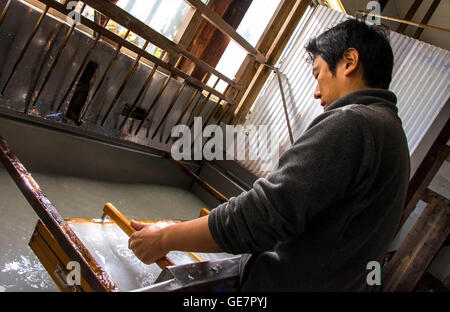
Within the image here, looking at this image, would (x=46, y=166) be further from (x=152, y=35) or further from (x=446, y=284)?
(x=446, y=284)

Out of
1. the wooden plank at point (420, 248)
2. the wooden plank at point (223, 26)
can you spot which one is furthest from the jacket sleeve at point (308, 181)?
the wooden plank at point (420, 248)

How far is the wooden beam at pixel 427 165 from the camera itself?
4151mm

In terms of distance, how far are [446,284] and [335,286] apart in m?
5.05

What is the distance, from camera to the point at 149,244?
4.16 ft

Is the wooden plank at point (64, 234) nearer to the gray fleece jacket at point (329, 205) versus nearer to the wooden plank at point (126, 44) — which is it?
the gray fleece jacket at point (329, 205)

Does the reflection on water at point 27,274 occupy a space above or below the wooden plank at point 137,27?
below

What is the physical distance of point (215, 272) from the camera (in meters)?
1.08

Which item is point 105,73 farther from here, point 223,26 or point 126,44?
point 223,26

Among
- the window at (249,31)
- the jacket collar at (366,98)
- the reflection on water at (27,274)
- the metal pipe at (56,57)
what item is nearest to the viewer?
the jacket collar at (366,98)

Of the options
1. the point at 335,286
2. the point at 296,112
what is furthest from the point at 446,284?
the point at 335,286

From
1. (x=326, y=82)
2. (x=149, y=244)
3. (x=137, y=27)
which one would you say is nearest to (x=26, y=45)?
(x=137, y=27)

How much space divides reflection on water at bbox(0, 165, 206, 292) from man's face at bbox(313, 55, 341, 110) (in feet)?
4.49

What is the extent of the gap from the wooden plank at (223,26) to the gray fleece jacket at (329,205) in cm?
316

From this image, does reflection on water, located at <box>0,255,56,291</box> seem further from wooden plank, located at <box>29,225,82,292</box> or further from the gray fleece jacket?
the gray fleece jacket
